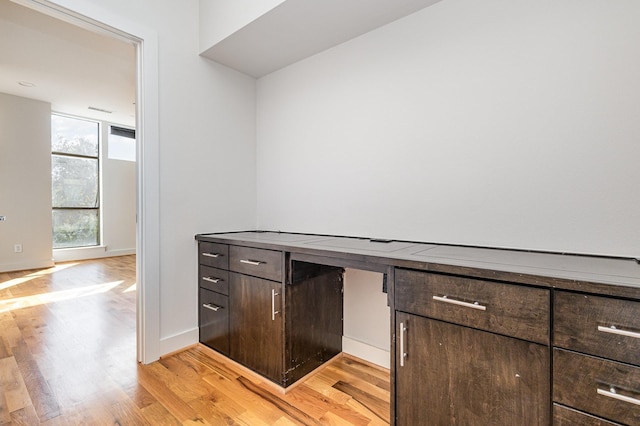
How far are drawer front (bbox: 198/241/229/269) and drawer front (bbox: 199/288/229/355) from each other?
22cm

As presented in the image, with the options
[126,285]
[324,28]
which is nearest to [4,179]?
[126,285]

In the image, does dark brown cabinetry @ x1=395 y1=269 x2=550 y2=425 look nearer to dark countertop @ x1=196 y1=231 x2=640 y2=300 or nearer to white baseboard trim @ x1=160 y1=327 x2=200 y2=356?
dark countertop @ x1=196 y1=231 x2=640 y2=300

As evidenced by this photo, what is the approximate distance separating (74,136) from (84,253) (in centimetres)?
227

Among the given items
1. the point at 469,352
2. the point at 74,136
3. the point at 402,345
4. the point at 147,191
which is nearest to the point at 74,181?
the point at 74,136

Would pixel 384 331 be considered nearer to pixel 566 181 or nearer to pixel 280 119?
pixel 566 181

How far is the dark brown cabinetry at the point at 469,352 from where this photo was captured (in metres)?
0.95

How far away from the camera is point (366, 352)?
203cm

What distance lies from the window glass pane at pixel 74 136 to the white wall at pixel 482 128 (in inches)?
218

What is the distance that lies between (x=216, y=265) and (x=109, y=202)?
5.32 metres

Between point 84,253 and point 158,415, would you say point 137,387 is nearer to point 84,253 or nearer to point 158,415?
point 158,415

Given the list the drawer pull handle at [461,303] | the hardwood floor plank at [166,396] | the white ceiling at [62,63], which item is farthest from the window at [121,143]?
the drawer pull handle at [461,303]

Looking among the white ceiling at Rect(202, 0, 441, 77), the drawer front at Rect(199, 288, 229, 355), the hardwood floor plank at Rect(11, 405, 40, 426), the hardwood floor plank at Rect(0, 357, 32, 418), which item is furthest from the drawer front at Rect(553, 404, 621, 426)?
the hardwood floor plank at Rect(0, 357, 32, 418)

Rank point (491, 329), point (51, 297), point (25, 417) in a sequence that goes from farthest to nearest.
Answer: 1. point (51, 297)
2. point (25, 417)
3. point (491, 329)

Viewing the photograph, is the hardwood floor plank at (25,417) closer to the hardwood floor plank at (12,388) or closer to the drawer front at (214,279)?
the hardwood floor plank at (12,388)
